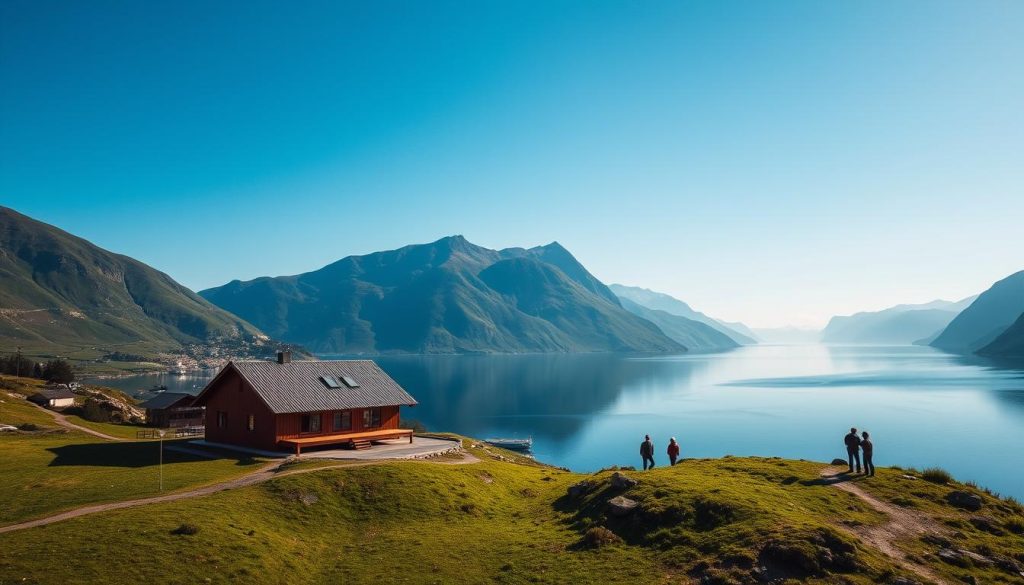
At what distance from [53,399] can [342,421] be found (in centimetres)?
7413

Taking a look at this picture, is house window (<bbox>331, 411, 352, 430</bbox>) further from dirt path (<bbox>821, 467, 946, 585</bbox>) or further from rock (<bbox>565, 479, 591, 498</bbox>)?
dirt path (<bbox>821, 467, 946, 585</bbox>)

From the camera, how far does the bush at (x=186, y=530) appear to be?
29994mm

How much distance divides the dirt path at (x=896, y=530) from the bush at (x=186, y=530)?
33163 mm

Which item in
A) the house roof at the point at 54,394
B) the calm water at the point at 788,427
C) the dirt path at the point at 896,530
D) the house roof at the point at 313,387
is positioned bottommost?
the calm water at the point at 788,427

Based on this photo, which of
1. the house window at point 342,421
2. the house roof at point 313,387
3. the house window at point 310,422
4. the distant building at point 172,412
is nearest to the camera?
the house roof at point 313,387

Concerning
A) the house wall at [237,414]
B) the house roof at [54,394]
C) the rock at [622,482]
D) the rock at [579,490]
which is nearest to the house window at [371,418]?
the house wall at [237,414]

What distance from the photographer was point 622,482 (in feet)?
123

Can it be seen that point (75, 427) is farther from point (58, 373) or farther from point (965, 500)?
point (58, 373)

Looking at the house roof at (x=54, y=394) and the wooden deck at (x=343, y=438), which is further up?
the house roof at (x=54, y=394)

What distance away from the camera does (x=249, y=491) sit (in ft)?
127

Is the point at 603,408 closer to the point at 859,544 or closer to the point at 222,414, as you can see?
the point at 222,414

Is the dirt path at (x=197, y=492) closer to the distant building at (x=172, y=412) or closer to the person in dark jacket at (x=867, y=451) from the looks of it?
the person in dark jacket at (x=867, y=451)

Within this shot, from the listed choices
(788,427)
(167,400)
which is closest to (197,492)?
(167,400)

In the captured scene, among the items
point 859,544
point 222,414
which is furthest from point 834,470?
point 222,414
